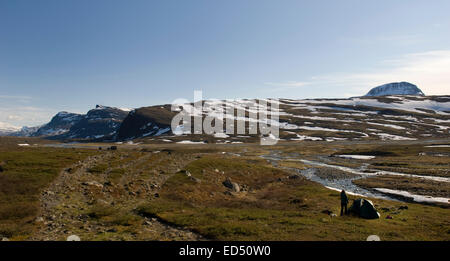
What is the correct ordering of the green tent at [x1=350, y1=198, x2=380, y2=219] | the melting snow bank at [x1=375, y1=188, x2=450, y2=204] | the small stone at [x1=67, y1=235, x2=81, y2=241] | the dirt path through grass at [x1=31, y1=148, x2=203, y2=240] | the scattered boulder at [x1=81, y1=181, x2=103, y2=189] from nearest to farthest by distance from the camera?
the small stone at [x1=67, y1=235, x2=81, y2=241]
the dirt path through grass at [x1=31, y1=148, x2=203, y2=240]
the green tent at [x1=350, y1=198, x2=380, y2=219]
the scattered boulder at [x1=81, y1=181, x2=103, y2=189]
the melting snow bank at [x1=375, y1=188, x2=450, y2=204]

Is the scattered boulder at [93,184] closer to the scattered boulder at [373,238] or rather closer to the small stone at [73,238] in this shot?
the small stone at [73,238]

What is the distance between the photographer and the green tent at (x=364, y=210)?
29.1 m

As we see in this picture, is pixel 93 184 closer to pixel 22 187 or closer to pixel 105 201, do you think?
pixel 105 201

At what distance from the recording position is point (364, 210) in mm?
29438

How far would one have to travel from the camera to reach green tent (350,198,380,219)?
29094 mm

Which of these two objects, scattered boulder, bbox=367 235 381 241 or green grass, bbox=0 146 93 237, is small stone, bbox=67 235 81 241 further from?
scattered boulder, bbox=367 235 381 241

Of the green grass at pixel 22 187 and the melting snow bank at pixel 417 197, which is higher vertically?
the green grass at pixel 22 187

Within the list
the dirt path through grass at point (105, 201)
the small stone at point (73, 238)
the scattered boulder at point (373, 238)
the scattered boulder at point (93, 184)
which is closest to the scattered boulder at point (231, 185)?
the dirt path through grass at point (105, 201)

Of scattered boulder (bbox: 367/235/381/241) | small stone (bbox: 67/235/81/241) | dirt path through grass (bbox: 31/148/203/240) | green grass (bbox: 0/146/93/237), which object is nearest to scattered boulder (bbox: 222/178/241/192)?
dirt path through grass (bbox: 31/148/203/240)

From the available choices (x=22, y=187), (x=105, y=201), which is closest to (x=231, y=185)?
(x=105, y=201)

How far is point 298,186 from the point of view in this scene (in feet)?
177

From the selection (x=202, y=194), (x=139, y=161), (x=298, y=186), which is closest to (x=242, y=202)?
(x=202, y=194)

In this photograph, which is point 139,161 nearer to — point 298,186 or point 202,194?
point 202,194
